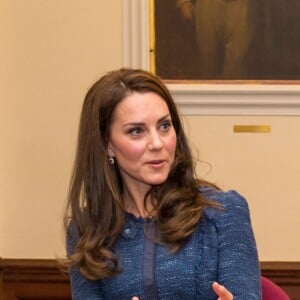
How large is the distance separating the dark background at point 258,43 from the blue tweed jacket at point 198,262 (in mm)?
1682

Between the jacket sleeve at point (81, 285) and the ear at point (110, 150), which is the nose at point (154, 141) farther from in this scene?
the jacket sleeve at point (81, 285)

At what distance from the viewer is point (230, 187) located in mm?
4184

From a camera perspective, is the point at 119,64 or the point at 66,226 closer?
the point at 66,226

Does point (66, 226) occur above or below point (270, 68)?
below

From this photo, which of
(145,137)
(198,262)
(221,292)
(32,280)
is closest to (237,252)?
(198,262)

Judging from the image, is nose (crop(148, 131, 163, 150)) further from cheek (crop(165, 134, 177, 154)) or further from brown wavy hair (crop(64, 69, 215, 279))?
brown wavy hair (crop(64, 69, 215, 279))

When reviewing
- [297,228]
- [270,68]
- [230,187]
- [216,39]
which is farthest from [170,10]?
[297,228]

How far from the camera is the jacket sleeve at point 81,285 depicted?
2.62m

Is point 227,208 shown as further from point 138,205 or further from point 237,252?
point 138,205

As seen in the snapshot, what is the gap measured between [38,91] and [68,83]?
0.58 ft

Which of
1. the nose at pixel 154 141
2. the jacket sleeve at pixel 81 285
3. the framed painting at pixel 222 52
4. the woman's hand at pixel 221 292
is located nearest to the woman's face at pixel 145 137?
the nose at pixel 154 141

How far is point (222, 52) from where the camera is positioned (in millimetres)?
4160

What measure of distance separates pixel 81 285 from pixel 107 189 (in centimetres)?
35

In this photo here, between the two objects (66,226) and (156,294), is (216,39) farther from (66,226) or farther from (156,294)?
(156,294)
